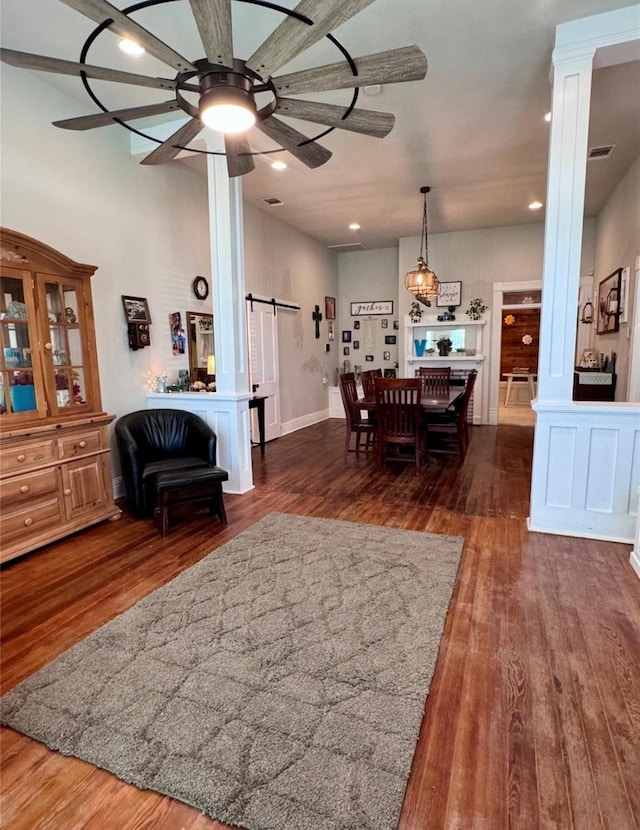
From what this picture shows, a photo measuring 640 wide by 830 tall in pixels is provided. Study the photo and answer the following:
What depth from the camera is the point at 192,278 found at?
4926 millimetres

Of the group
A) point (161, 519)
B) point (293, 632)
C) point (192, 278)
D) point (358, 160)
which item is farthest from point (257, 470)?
point (358, 160)

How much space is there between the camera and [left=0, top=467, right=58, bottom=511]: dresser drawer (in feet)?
9.03

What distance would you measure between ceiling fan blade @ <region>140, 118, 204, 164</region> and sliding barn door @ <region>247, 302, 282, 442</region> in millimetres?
3267

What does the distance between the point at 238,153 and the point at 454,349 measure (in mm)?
5920

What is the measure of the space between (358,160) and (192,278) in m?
2.17

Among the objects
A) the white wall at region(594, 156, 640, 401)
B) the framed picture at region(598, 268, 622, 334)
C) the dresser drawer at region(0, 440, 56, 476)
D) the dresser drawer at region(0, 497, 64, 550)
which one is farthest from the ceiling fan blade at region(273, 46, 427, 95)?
the framed picture at region(598, 268, 622, 334)

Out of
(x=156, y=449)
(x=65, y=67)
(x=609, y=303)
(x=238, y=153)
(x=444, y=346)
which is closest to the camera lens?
(x=65, y=67)

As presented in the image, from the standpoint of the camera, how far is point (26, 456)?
2.87 m

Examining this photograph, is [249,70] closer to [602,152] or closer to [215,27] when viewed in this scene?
[215,27]

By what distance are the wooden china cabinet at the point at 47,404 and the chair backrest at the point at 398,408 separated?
8.69ft

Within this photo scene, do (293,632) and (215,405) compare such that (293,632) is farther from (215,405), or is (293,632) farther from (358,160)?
(358,160)

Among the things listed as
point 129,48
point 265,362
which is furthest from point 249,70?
point 265,362

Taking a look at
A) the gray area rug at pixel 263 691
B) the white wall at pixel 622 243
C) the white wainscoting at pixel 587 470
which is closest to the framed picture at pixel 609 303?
the white wall at pixel 622 243

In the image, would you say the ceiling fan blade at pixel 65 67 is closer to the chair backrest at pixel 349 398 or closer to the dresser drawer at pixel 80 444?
the dresser drawer at pixel 80 444
